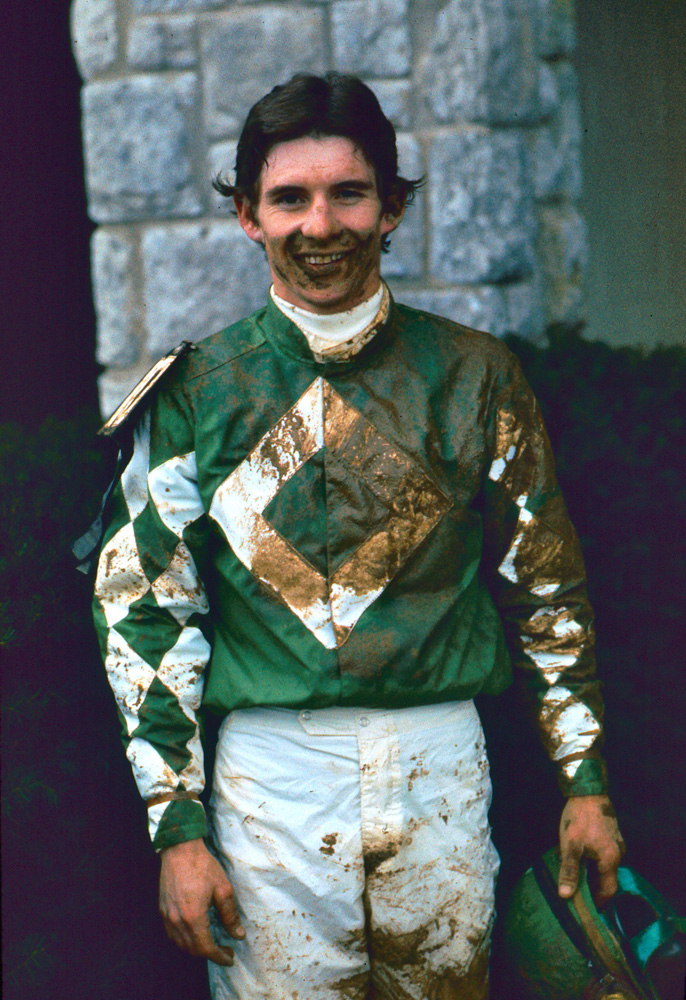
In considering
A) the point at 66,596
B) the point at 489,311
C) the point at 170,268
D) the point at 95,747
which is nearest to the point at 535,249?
the point at 489,311

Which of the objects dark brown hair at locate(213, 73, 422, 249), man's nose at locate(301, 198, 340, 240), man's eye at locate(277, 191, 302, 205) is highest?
dark brown hair at locate(213, 73, 422, 249)

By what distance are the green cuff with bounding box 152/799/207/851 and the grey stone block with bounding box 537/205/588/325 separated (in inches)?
68.3

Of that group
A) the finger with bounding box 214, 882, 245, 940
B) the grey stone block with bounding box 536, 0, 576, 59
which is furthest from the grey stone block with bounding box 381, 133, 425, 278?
the finger with bounding box 214, 882, 245, 940

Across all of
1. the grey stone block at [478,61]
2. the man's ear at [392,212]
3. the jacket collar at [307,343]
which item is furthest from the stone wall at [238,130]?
the jacket collar at [307,343]

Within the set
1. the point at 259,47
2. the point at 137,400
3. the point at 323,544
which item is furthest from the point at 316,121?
the point at 259,47

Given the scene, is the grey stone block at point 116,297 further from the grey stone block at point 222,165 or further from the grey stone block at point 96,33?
the grey stone block at point 96,33

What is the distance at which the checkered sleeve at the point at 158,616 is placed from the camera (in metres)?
1.66

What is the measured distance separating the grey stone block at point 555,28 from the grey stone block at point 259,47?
62cm

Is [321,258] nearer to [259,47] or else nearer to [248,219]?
[248,219]

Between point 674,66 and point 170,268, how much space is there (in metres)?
1.93

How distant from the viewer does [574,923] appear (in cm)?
175

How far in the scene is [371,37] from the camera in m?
2.38

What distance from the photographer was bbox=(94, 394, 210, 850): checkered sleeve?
5.43 feet

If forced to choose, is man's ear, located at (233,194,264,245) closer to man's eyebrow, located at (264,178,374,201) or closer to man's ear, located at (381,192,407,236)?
man's eyebrow, located at (264,178,374,201)
